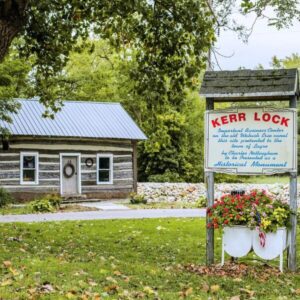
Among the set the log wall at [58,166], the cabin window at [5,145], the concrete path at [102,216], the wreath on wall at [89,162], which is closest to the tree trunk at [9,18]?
the concrete path at [102,216]

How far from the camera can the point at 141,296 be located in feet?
23.1

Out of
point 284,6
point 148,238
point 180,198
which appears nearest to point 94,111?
point 180,198

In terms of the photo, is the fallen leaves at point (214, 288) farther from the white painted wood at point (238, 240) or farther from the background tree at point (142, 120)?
the background tree at point (142, 120)

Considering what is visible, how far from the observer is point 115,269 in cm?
893

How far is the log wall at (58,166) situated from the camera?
88.6ft

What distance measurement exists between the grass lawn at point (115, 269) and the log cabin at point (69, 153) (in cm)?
1259

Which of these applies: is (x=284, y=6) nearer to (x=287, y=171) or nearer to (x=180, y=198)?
(x=287, y=171)

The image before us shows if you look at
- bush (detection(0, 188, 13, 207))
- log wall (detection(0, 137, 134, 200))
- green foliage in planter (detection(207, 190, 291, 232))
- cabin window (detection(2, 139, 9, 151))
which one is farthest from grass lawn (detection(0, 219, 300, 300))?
log wall (detection(0, 137, 134, 200))

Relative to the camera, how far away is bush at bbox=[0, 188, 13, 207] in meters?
24.8

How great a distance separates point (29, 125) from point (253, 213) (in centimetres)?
1960

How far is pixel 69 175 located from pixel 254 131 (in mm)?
19600

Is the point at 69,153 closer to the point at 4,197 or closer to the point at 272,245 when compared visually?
the point at 4,197

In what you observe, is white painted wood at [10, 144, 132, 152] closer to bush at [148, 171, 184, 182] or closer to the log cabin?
the log cabin

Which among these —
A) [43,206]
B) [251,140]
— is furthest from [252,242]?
[43,206]
